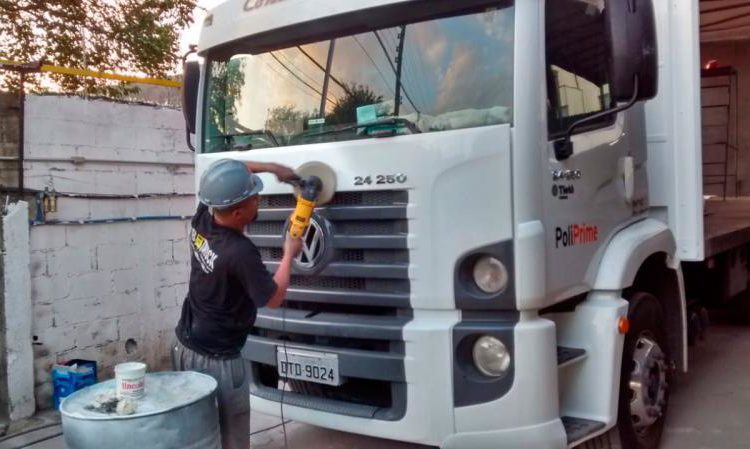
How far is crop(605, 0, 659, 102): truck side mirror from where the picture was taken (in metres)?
3.17

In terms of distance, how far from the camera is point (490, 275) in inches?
125

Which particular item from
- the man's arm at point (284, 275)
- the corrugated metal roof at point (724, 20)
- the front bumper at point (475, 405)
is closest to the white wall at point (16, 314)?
the man's arm at point (284, 275)

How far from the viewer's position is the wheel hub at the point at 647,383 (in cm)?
382

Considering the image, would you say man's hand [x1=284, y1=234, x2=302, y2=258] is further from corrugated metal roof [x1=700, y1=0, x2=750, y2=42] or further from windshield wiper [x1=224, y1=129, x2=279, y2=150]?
corrugated metal roof [x1=700, y1=0, x2=750, y2=42]

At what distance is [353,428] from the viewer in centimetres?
348

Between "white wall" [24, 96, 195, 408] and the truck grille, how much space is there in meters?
2.05

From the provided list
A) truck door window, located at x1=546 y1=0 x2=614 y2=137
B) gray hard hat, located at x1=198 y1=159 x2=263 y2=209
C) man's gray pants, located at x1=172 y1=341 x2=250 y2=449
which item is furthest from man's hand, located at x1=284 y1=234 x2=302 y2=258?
truck door window, located at x1=546 y1=0 x2=614 y2=137

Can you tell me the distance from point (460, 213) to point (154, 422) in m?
1.52

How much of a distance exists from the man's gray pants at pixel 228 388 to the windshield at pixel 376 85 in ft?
4.05

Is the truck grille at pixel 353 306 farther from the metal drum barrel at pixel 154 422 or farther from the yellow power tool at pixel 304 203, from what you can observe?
the metal drum barrel at pixel 154 422

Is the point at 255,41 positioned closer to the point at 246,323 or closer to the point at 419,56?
the point at 419,56

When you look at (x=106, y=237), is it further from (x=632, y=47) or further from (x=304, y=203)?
(x=632, y=47)

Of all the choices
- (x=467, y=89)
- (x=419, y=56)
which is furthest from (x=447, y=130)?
(x=419, y=56)

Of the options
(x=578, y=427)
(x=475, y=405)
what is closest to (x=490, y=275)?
(x=475, y=405)
